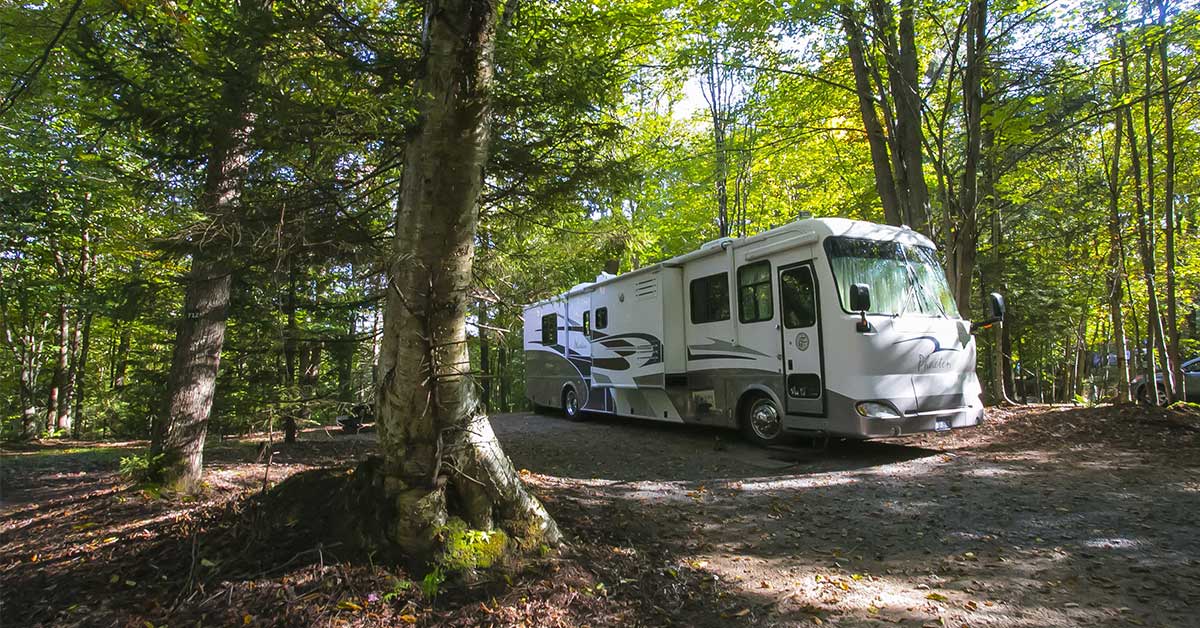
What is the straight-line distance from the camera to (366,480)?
345 cm

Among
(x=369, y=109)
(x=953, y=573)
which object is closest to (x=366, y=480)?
(x=369, y=109)

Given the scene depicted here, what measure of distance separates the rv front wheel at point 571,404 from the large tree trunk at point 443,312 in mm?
9591

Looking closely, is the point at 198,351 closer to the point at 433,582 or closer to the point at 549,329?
the point at 433,582

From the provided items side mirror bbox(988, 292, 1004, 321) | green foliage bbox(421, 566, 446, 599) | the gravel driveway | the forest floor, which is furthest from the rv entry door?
green foliage bbox(421, 566, 446, 599)

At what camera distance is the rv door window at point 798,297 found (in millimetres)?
7594

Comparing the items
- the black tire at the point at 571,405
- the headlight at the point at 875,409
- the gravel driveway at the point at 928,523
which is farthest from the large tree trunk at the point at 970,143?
the black tire at the point at 571,405

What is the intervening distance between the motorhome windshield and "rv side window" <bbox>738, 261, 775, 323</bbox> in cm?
106

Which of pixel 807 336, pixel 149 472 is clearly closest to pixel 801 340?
pixel 807 336

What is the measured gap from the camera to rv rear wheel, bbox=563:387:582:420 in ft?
43.1

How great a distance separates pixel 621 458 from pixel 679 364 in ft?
7.32

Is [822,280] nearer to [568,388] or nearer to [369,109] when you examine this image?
[369,109]

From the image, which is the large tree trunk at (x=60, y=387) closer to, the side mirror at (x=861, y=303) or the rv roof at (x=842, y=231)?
the rv roof at (x=842, y=231)

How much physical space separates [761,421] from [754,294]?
180cm

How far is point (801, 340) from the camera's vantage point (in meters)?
7.70
